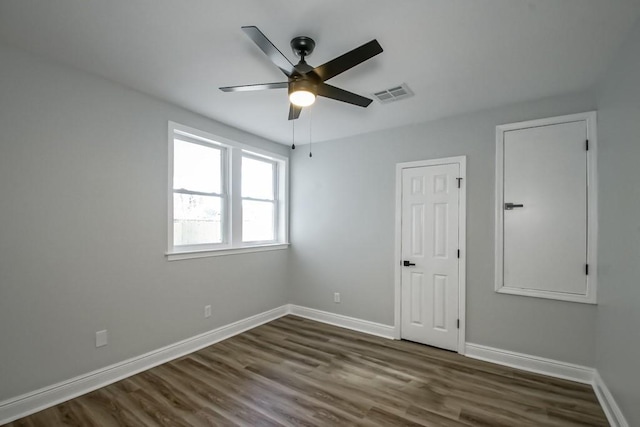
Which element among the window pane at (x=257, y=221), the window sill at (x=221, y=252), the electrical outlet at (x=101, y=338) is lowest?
the electrical outlet at (x=101, y=338)

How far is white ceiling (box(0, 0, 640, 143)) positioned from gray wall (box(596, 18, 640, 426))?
0.24 meters

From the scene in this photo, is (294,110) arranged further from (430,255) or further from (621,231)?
(621,231)

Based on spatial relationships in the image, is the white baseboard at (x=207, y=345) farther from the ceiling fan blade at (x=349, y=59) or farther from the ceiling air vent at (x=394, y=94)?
the ceiling fan blade at (x=349, y=59)

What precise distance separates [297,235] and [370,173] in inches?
60.1

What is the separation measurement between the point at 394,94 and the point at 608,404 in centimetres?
303

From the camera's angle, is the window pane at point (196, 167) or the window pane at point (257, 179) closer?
the window pane at point (196, 167)

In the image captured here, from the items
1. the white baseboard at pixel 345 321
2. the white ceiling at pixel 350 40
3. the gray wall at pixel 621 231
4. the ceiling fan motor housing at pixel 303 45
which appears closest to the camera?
the white ceiling at pixel 350 40

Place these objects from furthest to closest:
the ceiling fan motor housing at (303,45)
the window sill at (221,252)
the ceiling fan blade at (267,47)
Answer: the window sill at (221,252) < the ceiling fan motor housing at (303,45) < the ceiling fan blade at (267,47)

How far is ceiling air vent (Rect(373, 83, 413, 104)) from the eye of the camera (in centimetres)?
265

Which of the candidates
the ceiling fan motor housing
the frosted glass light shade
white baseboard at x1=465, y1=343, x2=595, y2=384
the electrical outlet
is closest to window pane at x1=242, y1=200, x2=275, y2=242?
the electrical outlet

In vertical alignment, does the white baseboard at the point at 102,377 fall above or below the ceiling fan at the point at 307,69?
below

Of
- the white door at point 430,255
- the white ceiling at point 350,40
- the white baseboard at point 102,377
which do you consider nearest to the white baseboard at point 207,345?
the white baseboard at point 102,377

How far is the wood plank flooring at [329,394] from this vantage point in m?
2.11

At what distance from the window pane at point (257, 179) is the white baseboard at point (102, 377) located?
1.77 m
